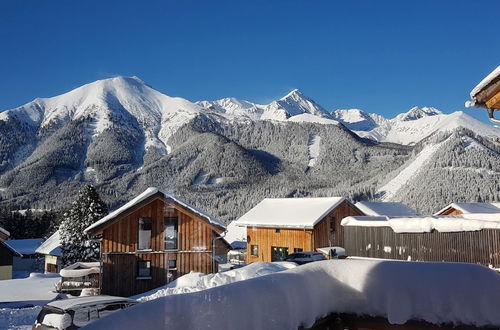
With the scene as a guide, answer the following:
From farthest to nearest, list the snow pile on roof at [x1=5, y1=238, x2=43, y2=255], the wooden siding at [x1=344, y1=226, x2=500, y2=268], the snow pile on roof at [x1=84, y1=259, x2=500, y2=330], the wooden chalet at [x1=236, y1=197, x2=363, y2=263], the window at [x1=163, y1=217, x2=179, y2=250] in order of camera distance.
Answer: the snow pile on roof at [x1=5, y1=238, x2=43, y2=255], the wooden chalet at [x1=236, y1=197, x2=363, y2=263], the window at [x1=163, y1=217, x2=179, y2=250], the wooden siding at [x1=344, y1=226, x2=500, y2=268], the snow pile on roof at [x1=84, y1=259, x2=500, y2=330]

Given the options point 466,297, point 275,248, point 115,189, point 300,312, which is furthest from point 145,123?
point 275,248

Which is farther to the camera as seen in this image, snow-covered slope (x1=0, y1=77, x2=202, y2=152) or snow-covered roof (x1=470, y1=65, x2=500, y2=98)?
snow-covered slope (x1=0, y1=77, x2=202, y2=152)

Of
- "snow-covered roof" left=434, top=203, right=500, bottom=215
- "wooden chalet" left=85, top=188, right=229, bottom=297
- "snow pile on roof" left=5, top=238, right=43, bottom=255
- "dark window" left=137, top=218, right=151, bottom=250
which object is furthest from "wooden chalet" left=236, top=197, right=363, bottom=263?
"snow pile on roof" left=5, top=238, right=43, bottom=255

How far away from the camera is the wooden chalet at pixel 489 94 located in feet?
17.9

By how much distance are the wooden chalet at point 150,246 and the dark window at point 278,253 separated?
10340 millimetres

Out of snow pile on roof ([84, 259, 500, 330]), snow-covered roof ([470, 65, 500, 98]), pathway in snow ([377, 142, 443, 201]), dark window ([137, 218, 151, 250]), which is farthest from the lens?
pathway in snow ([377, 142, 443, 201])

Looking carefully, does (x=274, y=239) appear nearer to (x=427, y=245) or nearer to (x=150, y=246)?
(x=150, y=246)

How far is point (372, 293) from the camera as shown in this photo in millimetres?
3893

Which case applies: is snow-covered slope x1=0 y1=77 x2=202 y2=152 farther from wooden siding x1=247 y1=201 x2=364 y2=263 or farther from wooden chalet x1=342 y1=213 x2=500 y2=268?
wooden siding x1=247 y1=201 x2=364 y2=263

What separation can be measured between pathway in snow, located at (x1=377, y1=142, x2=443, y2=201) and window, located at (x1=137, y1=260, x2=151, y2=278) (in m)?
66.4

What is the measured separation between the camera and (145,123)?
29.0 ft

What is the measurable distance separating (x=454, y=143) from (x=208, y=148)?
342ft

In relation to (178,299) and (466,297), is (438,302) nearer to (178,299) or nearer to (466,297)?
(466,297)

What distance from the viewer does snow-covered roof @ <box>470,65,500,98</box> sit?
5.34 m
